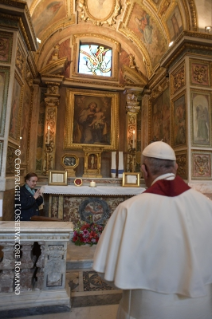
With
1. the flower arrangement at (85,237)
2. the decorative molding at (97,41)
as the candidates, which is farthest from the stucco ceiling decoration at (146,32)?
the flower arrangement at (85,237)

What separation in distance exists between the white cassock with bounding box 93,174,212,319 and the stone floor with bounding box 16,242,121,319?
1539 mm

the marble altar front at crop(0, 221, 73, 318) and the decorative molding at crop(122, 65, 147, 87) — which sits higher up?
the decorative molding at crop(122, 65, 147, 87)

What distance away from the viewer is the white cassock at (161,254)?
4.39 ft

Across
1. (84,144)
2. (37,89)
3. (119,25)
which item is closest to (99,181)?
(84,144)

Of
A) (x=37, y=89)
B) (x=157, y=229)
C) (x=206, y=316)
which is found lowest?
(x=206, y=316)

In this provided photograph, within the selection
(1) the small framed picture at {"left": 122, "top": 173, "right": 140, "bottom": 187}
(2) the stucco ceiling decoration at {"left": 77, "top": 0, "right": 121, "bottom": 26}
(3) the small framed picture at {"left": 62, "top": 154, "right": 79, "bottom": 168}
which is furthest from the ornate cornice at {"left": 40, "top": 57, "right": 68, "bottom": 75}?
(1) the small framed picture at {"left": 122, "top": 173, "right": 140, "bottom": 187}

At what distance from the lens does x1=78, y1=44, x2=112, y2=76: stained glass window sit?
937cm

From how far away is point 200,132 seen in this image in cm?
607

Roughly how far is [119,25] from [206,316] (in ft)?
32.0

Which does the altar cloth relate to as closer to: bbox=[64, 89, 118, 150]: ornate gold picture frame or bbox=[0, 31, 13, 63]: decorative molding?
bbox=[64, 89, 118, 150]: ornate gold picture frame

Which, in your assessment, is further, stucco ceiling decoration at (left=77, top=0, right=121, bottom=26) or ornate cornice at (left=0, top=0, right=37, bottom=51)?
stucco ceiling decoration at (left=77, top=0, right=121, bottom=26)

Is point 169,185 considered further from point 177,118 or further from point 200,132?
point 177,118

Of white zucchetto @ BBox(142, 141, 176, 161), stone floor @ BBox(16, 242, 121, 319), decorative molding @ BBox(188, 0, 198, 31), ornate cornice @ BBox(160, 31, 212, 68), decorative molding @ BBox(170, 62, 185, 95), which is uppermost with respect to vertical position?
decorative molding @ BBox(188, 0, 198, 31)

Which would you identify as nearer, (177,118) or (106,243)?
(106,243)
